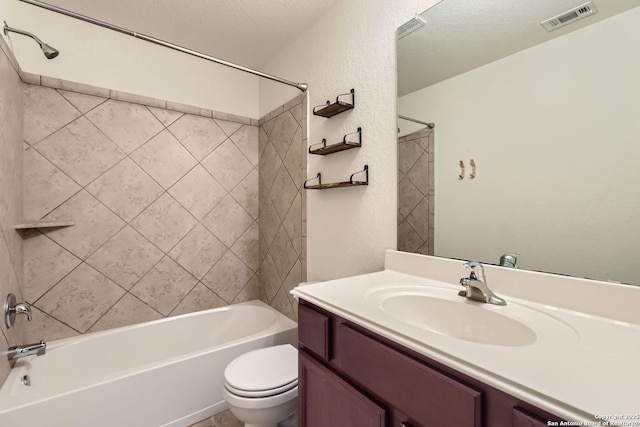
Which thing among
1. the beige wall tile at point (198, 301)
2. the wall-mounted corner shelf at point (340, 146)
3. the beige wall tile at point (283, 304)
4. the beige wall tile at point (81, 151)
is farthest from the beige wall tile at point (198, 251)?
the wall-mounted corner shelf at point (340, 146)

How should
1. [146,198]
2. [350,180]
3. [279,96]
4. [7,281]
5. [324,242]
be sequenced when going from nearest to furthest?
[7,281]
[350,180]
[324,242]
[146,198]
[279,96]

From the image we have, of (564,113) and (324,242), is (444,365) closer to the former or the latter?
(564,113)

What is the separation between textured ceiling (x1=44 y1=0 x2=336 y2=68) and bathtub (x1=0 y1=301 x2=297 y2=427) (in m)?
2.03

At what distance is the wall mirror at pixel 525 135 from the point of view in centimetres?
79

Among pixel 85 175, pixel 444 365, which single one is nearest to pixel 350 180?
pixel 444 365

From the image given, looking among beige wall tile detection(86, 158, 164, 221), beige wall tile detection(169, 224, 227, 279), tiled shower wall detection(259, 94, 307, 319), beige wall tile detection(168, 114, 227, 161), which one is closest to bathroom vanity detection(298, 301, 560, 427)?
tiled shower wall detection(259, 94, 307, 319)

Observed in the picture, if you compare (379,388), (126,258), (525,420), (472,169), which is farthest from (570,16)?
(126,258)

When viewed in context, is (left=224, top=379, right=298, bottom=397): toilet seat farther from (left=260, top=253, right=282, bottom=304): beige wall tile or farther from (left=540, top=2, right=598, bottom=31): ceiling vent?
(left=540, top=2, right=598, bottom=31): ceiling vent

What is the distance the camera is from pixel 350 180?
154 cm

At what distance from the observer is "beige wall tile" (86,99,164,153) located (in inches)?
74.3

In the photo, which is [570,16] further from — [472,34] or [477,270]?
[477,270]

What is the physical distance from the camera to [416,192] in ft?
4.27

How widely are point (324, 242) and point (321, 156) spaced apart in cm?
55

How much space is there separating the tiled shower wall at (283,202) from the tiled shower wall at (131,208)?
155 mm
